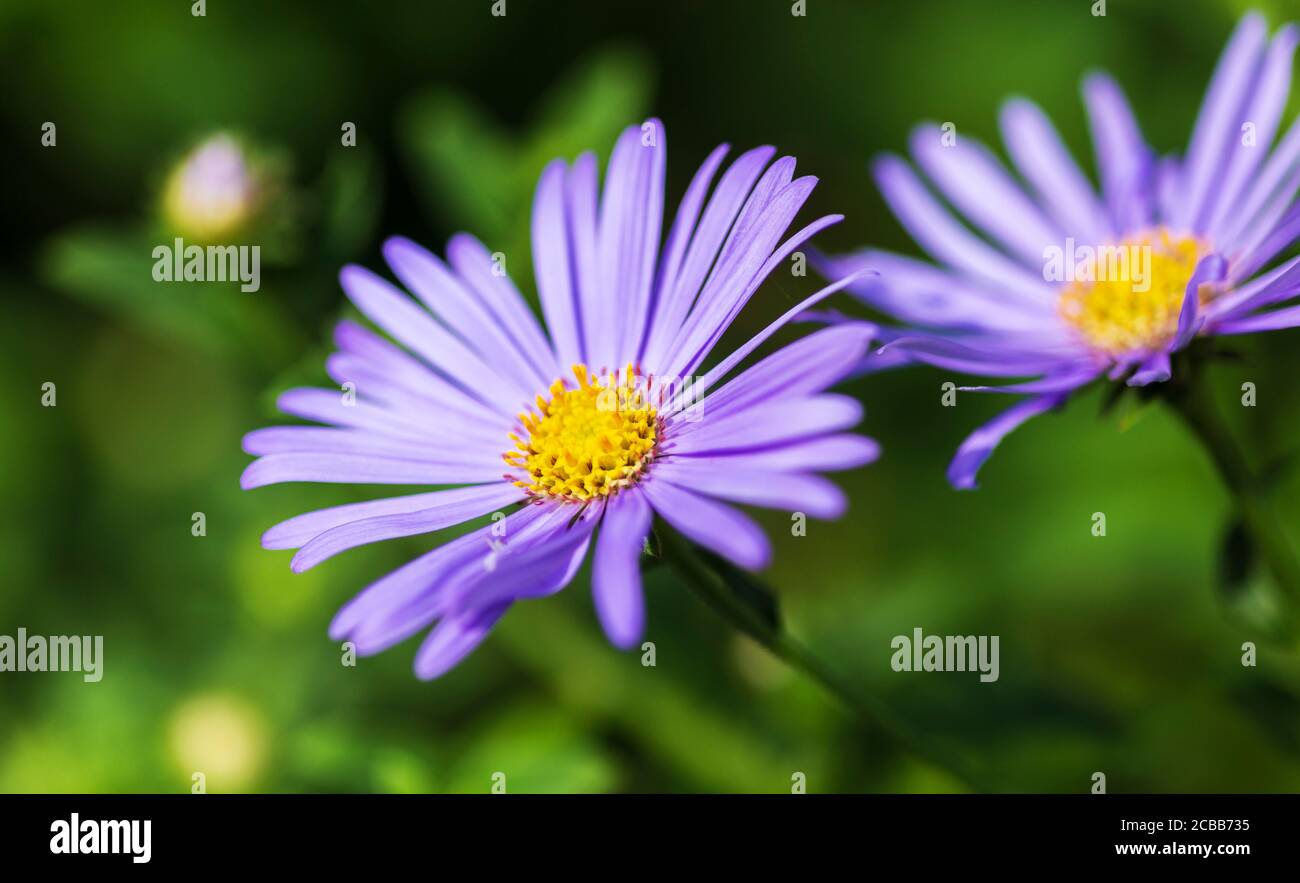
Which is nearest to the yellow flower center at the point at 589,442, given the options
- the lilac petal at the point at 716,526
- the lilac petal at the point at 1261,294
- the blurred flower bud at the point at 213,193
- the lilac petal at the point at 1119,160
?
the lilac petal at the point at 716,526

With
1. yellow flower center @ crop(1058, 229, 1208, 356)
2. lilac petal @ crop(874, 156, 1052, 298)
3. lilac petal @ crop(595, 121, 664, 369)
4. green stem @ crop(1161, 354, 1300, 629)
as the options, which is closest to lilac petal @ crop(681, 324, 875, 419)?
lilac petal @ crop(595, 121, 664, 369)

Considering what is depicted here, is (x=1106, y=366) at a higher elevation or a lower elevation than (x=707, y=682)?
higher

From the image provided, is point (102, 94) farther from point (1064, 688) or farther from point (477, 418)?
point (1064, 688)

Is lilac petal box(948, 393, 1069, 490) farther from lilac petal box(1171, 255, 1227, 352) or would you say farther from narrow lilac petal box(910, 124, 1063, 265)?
narrow lilac petal box(910, 124, 1063, 265)

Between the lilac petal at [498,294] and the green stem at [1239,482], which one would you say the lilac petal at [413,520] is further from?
the green stem at [1239,482]
